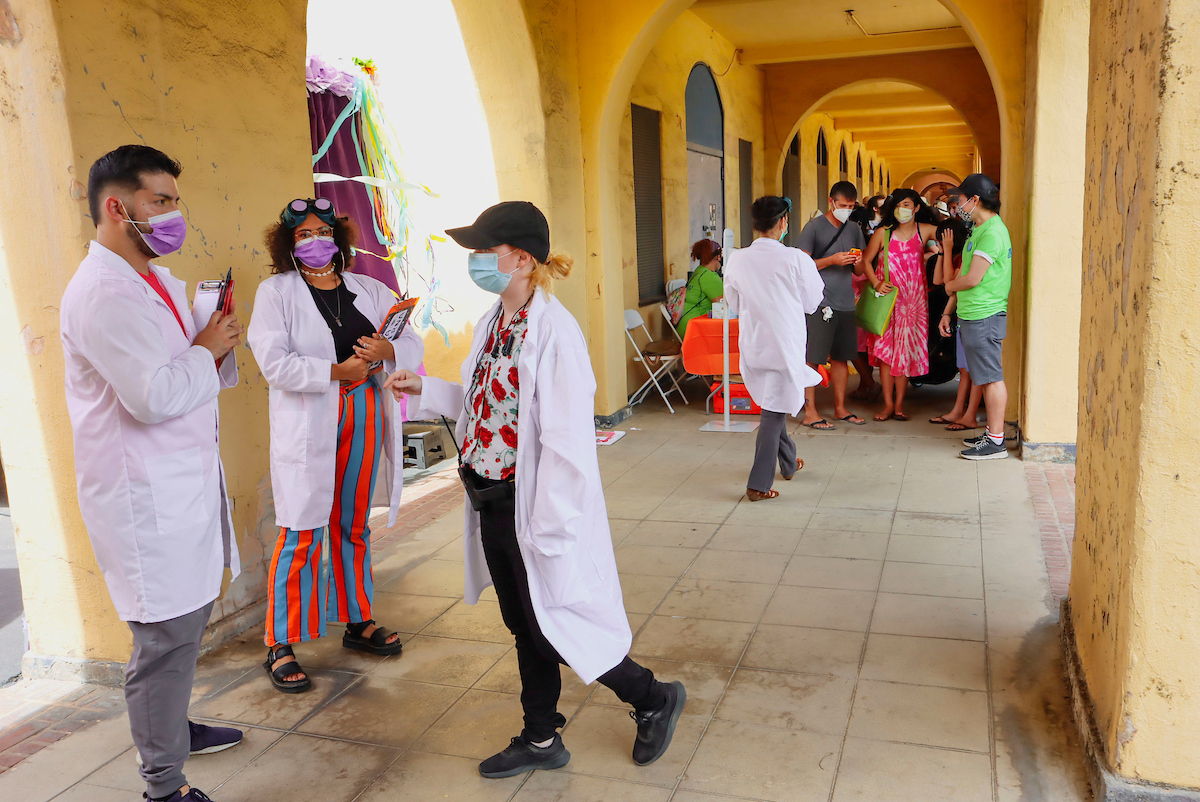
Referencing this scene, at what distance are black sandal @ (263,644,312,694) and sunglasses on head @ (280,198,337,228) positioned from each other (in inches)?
60.5

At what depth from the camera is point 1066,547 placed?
14.4 ft

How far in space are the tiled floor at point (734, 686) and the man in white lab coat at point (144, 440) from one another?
51 centimetres

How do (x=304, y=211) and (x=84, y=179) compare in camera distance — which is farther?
(x=304, y=211)

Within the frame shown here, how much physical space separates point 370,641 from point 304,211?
5.37 feet

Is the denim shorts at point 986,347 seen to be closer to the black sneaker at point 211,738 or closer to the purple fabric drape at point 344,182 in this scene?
the purple fabric drape at point 344,182

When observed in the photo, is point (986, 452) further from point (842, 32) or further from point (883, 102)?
point (883, 102)

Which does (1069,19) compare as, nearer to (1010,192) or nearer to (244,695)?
(1010,192)

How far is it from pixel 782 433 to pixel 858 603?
5.70 ft

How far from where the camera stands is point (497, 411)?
2.53 m

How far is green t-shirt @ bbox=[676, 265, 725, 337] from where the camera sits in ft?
27.0

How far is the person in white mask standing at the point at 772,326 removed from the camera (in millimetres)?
5121

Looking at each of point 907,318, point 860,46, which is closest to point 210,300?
point 907,318

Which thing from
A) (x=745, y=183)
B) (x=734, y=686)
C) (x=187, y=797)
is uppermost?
(x=745, y=183)

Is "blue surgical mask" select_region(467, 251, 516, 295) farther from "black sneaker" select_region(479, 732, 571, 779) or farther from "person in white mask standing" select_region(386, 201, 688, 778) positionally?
"black sneaker" select_region(479, 732, 571, 779)
